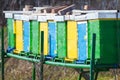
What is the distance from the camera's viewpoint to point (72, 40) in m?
17.3

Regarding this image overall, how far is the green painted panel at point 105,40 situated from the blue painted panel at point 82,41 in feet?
1.50

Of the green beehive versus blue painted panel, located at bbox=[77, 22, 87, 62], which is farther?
blue painted panel, located at bbox=[77, 22, 87, 62]

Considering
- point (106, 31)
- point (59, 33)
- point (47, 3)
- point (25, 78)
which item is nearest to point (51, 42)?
point (59, 33)

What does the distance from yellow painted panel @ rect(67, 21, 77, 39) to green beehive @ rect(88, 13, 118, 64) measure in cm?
106

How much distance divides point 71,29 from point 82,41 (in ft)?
2.92

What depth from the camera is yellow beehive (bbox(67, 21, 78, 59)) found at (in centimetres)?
1705

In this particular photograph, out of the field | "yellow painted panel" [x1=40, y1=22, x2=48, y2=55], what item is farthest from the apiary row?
the field

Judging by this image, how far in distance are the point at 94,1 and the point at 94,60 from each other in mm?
18136

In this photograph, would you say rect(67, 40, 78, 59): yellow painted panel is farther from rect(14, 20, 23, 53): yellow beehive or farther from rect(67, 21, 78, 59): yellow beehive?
rect(14, 20, 23, 53): yellow beehive

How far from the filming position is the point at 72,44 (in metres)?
17.3

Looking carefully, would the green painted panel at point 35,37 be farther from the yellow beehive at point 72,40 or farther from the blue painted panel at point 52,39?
the yellow beehive at point 72,40

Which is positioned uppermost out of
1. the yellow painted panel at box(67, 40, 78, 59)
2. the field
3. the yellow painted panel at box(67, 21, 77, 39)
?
the yellow painted panel at box(67, 21, 77, 39)

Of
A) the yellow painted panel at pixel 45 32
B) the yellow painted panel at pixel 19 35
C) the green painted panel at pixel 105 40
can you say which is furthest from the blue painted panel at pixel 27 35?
the green painted panel at pixel 105 40

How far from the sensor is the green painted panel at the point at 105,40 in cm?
1574
